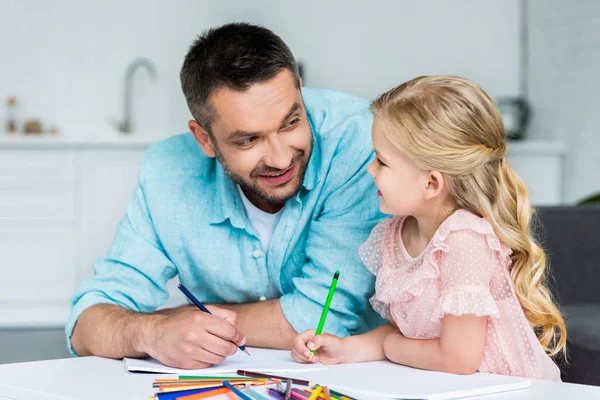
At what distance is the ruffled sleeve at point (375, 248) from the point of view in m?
1.43

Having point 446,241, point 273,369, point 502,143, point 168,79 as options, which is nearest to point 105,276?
point 273,369

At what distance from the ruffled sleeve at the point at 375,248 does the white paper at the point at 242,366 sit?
0.23 meters

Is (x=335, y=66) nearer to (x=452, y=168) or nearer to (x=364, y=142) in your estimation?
(x=364, y=142)

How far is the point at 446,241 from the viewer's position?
1.22m

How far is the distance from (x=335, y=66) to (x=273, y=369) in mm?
4170

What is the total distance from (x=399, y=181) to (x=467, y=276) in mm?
198

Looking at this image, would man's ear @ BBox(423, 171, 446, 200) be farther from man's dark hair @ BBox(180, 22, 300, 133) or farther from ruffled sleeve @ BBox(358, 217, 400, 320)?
man's dark hair @ BBox(180, 22, 300, 133)

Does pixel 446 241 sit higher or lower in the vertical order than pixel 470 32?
lower

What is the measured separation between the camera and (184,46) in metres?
5.02

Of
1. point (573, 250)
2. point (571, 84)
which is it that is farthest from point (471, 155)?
point (571, 84)

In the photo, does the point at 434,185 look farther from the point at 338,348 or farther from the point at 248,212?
the point at 248,212

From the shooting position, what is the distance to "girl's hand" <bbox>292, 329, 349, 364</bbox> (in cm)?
124

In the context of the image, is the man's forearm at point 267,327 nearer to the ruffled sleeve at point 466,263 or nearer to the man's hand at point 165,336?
the man's hand at point 165,336

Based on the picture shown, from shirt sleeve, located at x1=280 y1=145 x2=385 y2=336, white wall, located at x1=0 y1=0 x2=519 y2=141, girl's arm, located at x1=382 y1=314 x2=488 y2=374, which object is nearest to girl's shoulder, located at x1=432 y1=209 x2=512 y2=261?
girl's arm, located at x1=382 y1=314 x2=488 y2=374
